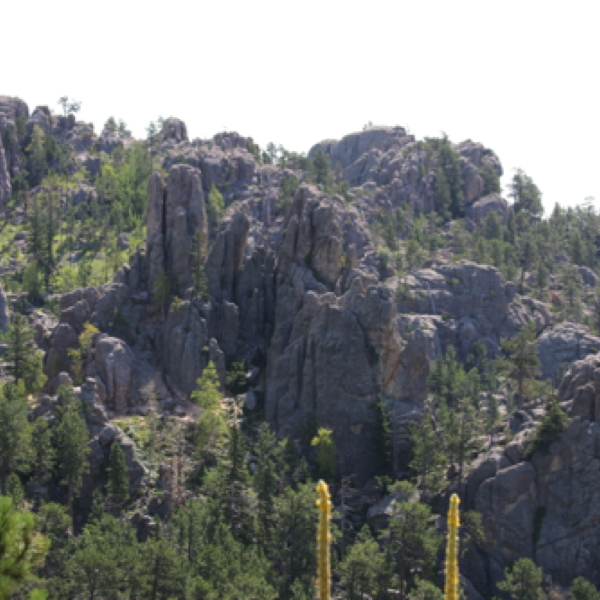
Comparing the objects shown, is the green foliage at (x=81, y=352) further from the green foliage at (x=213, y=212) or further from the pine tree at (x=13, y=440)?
the green foliage at (x=213, y=212)

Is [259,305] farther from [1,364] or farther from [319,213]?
[1,364]

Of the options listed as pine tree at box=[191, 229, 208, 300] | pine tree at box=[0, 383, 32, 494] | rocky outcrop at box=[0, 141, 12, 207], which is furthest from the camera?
rocky outcrop at box=[0, 141, 12, 207]

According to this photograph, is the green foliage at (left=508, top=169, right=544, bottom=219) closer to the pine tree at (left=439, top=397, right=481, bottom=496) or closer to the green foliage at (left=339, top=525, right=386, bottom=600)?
the pine tree at (left=439, top=397, right=481, bottom=496)

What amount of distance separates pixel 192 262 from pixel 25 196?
239 feet

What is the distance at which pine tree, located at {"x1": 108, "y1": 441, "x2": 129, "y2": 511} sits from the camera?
72.0 metres

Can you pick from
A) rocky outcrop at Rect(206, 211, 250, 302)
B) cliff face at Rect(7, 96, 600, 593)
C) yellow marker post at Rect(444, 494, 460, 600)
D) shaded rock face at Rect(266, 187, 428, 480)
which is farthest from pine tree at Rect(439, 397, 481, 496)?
yellow marker post at Rect(444, 494, 460, 600)

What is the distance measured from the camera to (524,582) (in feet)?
207

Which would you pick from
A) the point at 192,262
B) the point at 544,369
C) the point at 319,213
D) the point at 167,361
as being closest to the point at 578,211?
the point at 544,369

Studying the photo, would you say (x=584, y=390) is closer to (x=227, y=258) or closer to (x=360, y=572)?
(x=360, y=572)

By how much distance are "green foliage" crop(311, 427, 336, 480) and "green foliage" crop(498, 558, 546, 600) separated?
76.4ft

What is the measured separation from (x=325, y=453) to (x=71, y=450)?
26825mm

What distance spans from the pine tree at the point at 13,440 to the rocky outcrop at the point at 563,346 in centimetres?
7969

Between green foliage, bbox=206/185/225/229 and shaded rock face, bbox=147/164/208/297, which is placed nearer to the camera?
shaded rock face, bbox=147/164/208/297

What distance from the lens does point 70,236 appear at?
14925 cm
